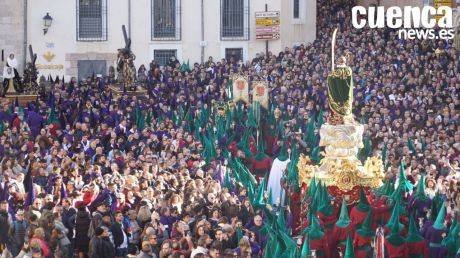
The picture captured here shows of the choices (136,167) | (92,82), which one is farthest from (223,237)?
(92,82)

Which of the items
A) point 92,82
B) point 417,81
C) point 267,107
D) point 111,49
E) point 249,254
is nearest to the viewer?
point 249,254

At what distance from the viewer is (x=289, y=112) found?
1500 inches

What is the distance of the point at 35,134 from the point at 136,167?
5844mm

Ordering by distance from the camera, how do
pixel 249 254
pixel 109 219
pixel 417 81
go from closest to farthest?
pixel 249 254, pixel 109 219, pixel 417 81

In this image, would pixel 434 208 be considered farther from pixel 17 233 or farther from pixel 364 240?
pixel 17 233

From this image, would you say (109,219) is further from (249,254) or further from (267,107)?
(267,107)

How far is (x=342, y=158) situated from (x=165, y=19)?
2316cm

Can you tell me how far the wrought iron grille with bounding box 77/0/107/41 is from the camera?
5062 cm

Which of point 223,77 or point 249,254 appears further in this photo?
point 223,77

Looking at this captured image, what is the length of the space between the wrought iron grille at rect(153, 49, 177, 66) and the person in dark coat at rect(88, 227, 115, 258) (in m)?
29.4

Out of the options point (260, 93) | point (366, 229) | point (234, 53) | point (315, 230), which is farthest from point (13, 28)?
point (366, 229)

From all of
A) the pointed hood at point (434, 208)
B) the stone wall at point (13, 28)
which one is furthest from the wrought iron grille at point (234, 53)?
the pointed hood at point (434, 208)

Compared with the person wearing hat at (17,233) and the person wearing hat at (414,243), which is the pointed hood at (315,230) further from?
the person wearing hat at (17,233)

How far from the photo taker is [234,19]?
5112cm
